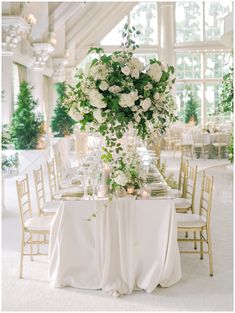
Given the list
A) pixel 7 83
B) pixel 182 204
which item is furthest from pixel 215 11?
pixel 182 204

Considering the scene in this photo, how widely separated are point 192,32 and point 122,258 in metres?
17.5

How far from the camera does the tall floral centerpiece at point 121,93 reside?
13.1 ft

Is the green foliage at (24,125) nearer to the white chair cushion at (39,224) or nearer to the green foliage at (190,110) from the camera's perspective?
the white chair cushion at (39,224)

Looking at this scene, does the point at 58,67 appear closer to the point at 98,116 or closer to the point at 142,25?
the point at 142,25

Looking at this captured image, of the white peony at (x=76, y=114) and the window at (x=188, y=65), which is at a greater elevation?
the window at (x=188, y=65)

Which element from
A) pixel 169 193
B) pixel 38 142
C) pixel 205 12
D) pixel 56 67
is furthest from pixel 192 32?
pixel 169 193

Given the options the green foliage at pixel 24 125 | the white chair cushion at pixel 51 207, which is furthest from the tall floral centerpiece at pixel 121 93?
the green foliage at pixel 24 125

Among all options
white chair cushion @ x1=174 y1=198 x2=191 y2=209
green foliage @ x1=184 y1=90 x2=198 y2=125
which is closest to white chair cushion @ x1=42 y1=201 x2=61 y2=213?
white chair cushion @ x1=174 y1=198 x2=191 y2=209

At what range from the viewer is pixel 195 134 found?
48.1ft

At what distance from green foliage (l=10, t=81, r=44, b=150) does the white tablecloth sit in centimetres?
671

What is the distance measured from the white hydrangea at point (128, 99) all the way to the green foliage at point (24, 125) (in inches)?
271

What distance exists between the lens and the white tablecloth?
4031 mm

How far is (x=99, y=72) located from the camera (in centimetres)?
400

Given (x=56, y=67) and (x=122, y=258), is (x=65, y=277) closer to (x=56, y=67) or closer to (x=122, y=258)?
(x=122, y=258)
